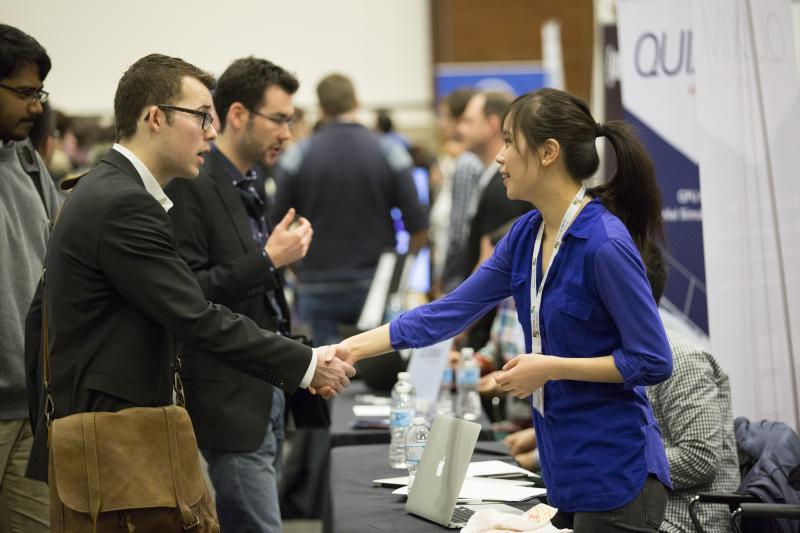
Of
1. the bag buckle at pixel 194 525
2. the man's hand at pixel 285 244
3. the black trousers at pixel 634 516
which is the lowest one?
the bag buckle at pixel 194 525

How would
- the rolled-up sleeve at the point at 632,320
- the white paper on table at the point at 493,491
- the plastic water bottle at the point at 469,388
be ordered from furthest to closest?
the plastic water bottle at the point at 469,388 < the white paper on table at the point at 493,491 < the rolled-up sleeve at the point at 632,320

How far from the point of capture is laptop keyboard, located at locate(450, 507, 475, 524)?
7.59 feet

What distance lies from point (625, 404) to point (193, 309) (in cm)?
96

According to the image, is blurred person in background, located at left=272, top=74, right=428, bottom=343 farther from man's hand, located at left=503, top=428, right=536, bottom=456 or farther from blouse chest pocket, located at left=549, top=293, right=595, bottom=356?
blouse chest pocket, located at left=549, top=293, right=595, bottom=356

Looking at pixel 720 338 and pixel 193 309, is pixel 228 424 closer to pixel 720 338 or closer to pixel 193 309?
pixel 193 309

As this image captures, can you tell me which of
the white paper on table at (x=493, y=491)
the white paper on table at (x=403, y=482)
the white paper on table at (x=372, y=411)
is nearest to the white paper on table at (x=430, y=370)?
the white paper on table at (x=372, y=411)

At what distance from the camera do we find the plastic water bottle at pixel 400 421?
2.98 metres

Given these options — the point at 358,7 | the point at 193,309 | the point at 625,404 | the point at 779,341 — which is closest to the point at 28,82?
the point at 193,309

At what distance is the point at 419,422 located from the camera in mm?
2691

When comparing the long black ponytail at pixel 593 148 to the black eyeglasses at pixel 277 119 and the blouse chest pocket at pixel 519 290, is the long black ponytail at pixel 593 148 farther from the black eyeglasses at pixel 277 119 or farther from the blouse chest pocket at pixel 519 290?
the black eyeglasses at pixel 277 119

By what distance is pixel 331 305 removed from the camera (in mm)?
5535

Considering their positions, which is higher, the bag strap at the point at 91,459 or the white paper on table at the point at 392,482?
the bag strap at the point at 91,459

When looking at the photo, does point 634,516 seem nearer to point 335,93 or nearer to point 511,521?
point 511,521

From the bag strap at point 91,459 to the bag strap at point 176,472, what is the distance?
0.51 feet
